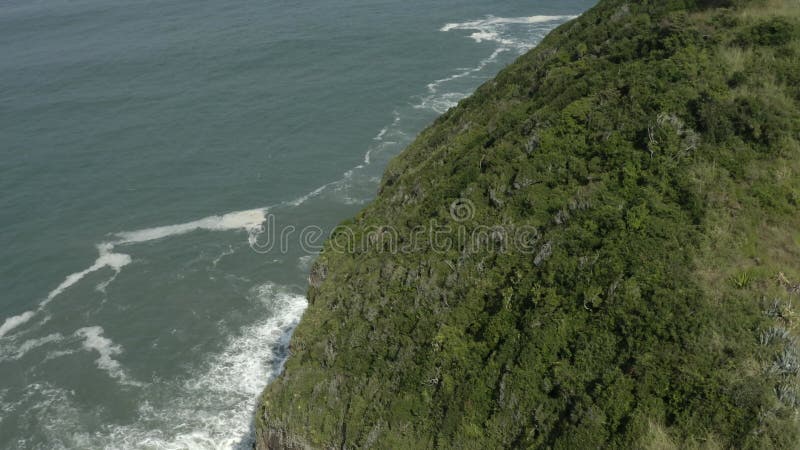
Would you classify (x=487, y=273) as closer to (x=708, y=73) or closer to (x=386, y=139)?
(x=708, y=73)

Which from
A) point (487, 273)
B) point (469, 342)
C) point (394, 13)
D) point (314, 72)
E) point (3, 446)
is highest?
point (394, 13)

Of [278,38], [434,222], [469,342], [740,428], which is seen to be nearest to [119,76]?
[278,38]

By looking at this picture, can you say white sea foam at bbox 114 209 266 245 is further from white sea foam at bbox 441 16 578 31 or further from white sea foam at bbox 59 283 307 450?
white sea foam at bbox 441 16 578 31

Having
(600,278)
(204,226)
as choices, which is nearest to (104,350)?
(204,226)

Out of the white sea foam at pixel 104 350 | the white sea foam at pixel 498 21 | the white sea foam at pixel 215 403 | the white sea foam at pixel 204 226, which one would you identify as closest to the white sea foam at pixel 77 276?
the white sea foam at pixel 204 226

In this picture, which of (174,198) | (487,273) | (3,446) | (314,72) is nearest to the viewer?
(487,273)
